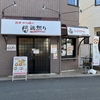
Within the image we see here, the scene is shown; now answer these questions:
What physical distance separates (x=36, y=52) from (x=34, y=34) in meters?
1.36

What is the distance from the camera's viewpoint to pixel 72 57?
1448 cm

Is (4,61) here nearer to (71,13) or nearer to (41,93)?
(41,93)

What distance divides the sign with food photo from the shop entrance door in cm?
107

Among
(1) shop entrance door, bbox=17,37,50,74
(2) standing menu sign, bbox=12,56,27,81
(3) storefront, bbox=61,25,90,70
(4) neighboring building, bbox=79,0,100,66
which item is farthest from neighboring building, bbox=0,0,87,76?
(4) neighboring building, bbox=79,0,100,66

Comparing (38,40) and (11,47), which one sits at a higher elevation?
(38,40)

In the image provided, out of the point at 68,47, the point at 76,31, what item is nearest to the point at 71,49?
the point at 68,47

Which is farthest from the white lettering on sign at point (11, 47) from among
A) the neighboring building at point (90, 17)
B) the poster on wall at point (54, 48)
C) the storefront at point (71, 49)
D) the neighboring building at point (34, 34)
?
the neighboring building at point (90, 17)

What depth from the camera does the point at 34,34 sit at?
1159 cm

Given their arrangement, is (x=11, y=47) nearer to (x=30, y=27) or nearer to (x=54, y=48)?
(x=30, y=27)

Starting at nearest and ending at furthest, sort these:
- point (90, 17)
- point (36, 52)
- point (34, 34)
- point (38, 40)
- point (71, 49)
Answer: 1. point (34, 34)
2. point (36, 52)
3. point (38, 40)
4. point (71, 49)
5. point (90, 17)

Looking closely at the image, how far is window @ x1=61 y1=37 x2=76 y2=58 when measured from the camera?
13969 millimetres

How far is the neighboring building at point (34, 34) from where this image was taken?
456 inches

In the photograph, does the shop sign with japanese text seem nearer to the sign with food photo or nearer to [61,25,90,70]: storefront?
the sign with food photo

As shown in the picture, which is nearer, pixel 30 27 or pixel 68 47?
pixel 30 27
